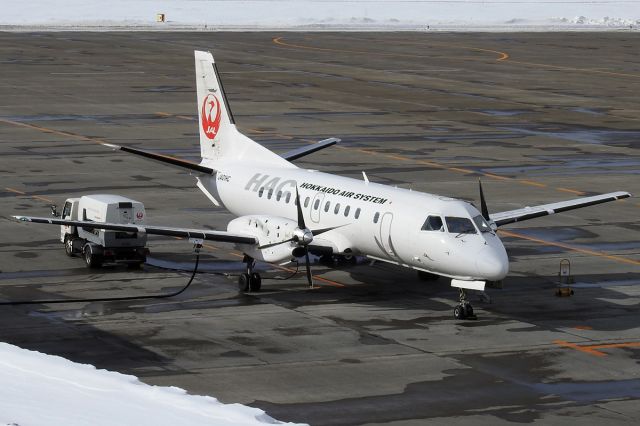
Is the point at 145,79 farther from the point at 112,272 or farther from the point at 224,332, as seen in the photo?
the point at 224,332

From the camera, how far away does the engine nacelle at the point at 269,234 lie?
1324 inches

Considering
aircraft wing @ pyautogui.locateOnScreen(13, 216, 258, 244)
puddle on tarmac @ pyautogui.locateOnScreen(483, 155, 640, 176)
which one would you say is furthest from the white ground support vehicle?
puddle on tarmac @ pyautogui.locateOnScreen(483, 155, 640, 176)

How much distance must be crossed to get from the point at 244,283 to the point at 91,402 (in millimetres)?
14315

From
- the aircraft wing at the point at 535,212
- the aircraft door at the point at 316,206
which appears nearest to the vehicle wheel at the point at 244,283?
the aircraft door at the point at 316,206

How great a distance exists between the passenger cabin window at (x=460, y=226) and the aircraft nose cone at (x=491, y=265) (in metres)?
0.82

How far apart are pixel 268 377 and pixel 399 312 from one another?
272 inches

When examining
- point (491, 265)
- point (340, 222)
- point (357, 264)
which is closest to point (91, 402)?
point (491, 265)

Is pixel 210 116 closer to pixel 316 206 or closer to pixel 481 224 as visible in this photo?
pixel 316 206

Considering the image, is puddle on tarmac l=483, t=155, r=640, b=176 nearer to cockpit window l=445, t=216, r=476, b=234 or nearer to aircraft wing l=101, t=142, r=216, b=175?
aircraft wing l=101, t=142, r=216, b=175

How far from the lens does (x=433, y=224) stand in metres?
32.7

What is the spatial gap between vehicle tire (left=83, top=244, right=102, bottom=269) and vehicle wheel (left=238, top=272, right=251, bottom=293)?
4806 millimetres

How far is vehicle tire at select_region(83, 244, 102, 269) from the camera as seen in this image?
123 ft

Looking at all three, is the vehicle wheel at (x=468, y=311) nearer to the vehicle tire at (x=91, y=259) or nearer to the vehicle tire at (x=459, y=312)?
the vehicle tire at (x=459, y=312)

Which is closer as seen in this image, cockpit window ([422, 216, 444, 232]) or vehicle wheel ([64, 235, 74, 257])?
cockpit window ([422, 216, 444, 232])
